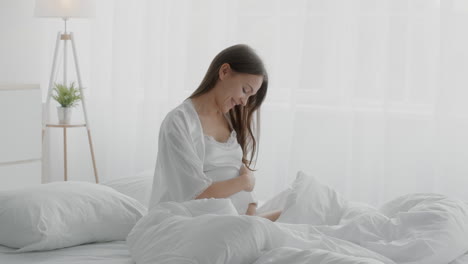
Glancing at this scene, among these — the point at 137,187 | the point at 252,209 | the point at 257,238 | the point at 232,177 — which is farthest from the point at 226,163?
the point at 257,238

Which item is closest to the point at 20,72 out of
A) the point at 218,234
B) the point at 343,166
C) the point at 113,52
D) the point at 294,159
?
the point at 113,52

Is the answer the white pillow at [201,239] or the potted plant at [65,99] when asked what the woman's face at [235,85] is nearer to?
the white pillow at [201,239]

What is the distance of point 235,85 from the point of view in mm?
2350

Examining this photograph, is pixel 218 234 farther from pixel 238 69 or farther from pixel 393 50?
pixel 393 50

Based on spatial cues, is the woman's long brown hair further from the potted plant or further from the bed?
the potted plant

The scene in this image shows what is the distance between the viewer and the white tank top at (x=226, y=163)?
2.38 m

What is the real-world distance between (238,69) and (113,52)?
2155 mm

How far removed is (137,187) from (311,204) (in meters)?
0.77

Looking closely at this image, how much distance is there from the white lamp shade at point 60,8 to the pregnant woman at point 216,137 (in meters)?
1.71

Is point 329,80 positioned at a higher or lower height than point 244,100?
higher

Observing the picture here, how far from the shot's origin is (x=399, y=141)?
143 inches

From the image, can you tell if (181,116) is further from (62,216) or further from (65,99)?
(65,99)

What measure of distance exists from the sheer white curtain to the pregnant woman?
1.29 meters

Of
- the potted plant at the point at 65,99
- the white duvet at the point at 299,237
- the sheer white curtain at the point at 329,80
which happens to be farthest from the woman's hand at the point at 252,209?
the potted plant at the point at 65,99
